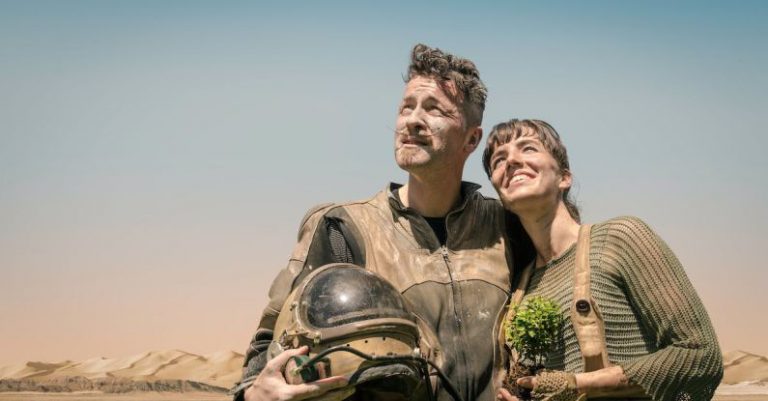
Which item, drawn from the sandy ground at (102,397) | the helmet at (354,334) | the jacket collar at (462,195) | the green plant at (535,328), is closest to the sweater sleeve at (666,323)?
the green plant at (535,328)

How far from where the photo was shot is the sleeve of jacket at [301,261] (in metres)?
5.10

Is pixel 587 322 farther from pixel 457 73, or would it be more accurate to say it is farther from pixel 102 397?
pixel 102 397

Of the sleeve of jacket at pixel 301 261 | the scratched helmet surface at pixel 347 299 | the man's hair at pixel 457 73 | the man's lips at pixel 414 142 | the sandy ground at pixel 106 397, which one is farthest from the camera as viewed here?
the sandy ground at pixel 106 397

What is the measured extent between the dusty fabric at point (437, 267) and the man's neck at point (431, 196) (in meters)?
0.07

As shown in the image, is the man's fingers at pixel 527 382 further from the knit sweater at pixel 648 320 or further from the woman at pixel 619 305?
the knit sweater at pixel 648 320

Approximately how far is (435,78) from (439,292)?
1315mm

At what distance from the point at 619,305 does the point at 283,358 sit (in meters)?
1.79

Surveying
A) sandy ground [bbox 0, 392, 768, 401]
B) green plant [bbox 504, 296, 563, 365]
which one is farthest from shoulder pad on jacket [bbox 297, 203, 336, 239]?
sandy ground [bbox 0, 392, 768, 401]

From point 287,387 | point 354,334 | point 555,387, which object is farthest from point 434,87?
point 287,387

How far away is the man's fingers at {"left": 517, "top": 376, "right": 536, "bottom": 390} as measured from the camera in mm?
4910

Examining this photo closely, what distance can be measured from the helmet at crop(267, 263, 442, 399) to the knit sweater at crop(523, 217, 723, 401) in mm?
948

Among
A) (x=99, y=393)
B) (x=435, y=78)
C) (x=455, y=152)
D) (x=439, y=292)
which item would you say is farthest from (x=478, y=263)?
(x=99, y=393)

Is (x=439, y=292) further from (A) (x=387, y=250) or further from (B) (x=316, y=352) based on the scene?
(B) (x=316, y=352)

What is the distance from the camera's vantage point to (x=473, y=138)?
5926 millimetres
